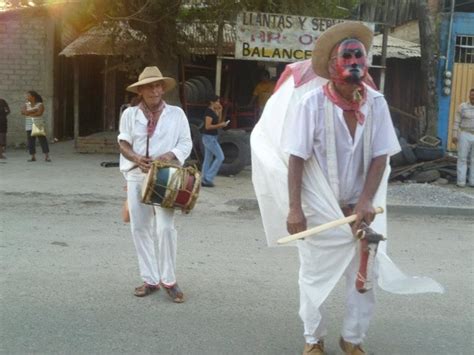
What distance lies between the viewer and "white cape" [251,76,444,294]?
349 centimetres

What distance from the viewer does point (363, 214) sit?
3434 millimetres

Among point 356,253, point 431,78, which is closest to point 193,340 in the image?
point 356,253

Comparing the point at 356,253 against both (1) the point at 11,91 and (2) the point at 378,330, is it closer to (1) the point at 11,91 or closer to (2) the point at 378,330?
(2) the point at 378,330

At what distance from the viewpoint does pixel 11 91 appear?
15.9 metres

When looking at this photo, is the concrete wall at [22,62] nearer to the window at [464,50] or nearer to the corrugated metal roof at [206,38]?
the corrugated metal roof at [206,38]

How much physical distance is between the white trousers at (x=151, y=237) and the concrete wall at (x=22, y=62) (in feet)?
39.9

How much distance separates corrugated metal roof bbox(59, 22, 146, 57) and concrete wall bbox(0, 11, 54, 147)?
5.50ft

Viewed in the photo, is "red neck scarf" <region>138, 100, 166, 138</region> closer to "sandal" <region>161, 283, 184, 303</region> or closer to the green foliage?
"sandal" <region>161, 283, 184, 303</region>

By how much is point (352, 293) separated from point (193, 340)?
3.87ft

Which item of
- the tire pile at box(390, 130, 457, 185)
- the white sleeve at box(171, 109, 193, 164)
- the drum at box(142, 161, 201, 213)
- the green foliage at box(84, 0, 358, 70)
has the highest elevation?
the green foliage at box(84, 0, 358, 70)

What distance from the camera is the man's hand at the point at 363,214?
11.2 ft

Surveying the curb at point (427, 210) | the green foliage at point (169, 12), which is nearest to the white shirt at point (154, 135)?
the curb at point (427, 210)

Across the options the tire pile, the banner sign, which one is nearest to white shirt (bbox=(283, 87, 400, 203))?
the tire pile

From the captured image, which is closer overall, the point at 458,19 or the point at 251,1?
the point at 251,1
